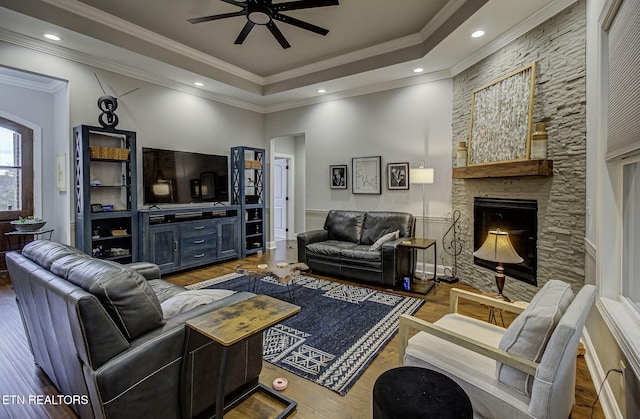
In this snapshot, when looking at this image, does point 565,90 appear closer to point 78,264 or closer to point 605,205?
point 605,205

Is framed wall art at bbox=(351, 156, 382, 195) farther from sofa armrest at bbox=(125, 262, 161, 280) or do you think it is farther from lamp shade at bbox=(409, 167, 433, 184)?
sofa armrest at bbox=(125, 262, 161, 280)

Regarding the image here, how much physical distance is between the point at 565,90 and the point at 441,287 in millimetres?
2669

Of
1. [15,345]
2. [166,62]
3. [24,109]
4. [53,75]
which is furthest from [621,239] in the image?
[24,109]

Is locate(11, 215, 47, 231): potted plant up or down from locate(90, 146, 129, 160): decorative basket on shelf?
down

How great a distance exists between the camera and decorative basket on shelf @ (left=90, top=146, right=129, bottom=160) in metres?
3.98

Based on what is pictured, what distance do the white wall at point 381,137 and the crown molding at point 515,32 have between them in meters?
0.44

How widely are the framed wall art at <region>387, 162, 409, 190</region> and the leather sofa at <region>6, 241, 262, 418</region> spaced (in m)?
3.78

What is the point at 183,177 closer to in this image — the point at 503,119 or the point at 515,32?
the point at 503,119

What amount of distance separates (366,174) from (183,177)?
316 centimetres

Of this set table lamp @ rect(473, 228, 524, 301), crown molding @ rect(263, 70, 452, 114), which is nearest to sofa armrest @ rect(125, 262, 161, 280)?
table lamp @ rect(473, 228, 524, 301)

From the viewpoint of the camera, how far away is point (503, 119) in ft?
11.6

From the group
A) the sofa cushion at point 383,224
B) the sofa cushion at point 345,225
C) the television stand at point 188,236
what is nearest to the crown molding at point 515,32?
the sofa cushion at point 383,224

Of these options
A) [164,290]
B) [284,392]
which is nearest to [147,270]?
[164,290]

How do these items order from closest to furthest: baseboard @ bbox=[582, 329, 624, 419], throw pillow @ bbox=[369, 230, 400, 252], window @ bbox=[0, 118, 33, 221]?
baseboard @ bbox=[582, 329, 624, 419] → throw pillow @ bbox=[369, 230, 400, 252] → window @ bbox=[0, 118, 33, 221]
